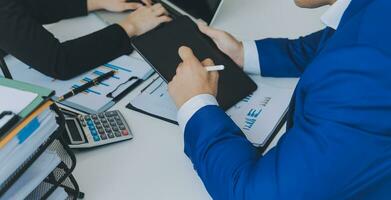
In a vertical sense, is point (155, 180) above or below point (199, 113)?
below

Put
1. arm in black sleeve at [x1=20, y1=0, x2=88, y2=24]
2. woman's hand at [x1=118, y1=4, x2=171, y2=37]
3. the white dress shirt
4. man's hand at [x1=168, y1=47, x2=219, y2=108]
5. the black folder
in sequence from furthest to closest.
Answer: arm in black sleeve at [x1=20, y1=0, x2=88, y2=24] < woman's hand at [x1=118, y1=4, x2=171, y2=37] < the black folder < man's hand at [x1=168, y1=47, x2=219, y2=108] < the white dress shirt

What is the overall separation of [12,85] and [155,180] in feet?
1.03

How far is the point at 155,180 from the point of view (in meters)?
0.92

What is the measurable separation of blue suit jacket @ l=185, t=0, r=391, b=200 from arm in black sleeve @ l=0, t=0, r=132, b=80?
1.73ft

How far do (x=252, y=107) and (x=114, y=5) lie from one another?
0.61 meters

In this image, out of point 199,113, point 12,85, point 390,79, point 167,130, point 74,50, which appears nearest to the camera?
point 390,79

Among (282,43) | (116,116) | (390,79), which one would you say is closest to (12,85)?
(116,116)

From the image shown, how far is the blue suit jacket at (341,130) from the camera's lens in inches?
25.7

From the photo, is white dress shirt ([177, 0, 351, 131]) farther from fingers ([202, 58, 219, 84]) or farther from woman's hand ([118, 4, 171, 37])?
woman's hand ([118, 4, 171, 37])

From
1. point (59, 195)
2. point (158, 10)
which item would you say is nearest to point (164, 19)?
point (158, 10)

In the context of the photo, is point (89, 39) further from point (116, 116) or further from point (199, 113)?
point (199, 113)

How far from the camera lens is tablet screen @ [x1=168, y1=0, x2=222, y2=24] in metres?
1.34

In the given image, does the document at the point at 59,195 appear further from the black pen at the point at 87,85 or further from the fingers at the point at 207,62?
the fingers at the point at 207,62

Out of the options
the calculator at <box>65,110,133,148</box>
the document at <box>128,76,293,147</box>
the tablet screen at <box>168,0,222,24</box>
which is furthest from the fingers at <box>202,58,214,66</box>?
the tablet screen at <box>168,0,222,24</box>
